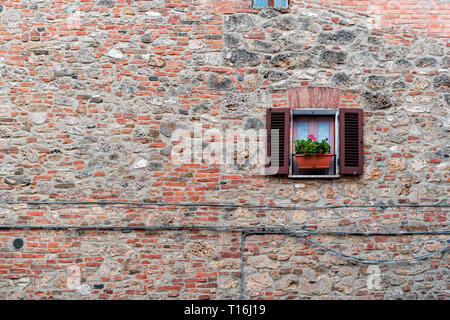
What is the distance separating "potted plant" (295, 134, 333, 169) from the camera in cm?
605

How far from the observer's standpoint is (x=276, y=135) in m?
6.25

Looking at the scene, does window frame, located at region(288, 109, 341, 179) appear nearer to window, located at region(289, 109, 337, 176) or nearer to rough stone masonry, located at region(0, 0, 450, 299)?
window, located at region(289, 109, 337, 176)

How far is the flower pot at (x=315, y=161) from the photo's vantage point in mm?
6078

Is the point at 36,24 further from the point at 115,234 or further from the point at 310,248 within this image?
the point at 310,248

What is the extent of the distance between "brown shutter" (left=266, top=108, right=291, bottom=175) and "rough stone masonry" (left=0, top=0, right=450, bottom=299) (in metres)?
0.14

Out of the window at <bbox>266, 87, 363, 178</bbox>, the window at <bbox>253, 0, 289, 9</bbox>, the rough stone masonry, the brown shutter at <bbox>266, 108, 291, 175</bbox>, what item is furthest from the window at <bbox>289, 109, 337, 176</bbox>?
the window at <bbox>253, 0, 289, 9</bbox>

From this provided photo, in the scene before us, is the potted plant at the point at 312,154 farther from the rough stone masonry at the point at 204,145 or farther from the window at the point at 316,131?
the rough stone masonry at the point at 204,145

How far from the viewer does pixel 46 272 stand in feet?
20.1

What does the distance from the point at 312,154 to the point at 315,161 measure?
102 mm

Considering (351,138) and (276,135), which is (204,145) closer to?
(276,135)

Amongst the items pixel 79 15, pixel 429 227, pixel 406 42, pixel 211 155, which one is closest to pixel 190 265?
pixel 211 155

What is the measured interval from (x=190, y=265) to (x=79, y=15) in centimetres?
347

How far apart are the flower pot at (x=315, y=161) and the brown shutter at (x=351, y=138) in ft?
0.61

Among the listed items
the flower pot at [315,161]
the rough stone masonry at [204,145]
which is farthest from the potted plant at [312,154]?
the rough stone masonry at [204,145]
